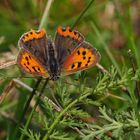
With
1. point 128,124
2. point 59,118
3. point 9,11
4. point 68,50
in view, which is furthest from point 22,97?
point 9,11

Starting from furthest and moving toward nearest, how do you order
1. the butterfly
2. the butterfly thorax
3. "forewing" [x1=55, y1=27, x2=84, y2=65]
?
"forewing" [x1=55, y1=27, x2=84, y2=65] → the butterfly thorax → the butterfly

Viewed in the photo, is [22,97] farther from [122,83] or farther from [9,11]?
[9,11]

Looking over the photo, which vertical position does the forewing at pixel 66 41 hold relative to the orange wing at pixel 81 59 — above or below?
above

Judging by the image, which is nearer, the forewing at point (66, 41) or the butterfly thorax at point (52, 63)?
the butterfly thorax at point (52, 63)

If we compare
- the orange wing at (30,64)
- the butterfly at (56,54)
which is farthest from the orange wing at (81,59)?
the orange wing at (30,64)

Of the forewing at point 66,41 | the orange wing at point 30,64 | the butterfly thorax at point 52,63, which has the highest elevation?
the forewing at point 66,41

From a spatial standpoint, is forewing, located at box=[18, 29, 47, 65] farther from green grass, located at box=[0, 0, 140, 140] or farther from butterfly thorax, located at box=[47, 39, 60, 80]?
green grass, located at box=[0, 0, 140, 140]

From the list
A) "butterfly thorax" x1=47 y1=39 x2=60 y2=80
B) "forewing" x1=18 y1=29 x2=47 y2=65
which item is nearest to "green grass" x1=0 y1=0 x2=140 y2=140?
"butterfly thorax" x1=47 y1=39 x2=60 y2=80

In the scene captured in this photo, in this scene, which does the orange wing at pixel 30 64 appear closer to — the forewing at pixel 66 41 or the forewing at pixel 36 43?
the forewing at pixel 36 43
